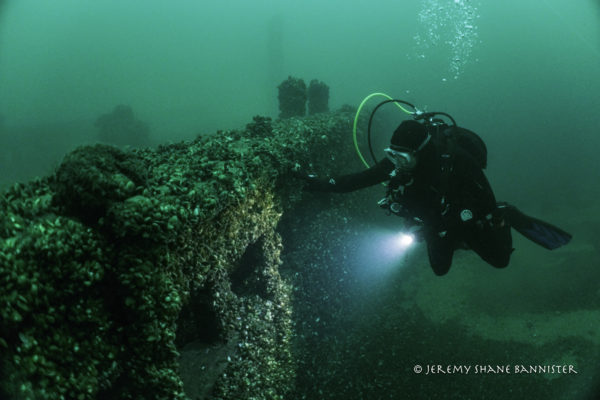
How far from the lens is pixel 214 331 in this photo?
4598mm

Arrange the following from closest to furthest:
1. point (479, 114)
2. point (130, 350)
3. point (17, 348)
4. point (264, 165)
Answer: point (17, 348) → point (130, 350) → point (264, 165) → point (479, 114)

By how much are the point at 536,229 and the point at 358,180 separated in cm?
399

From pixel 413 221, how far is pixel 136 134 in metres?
27.0

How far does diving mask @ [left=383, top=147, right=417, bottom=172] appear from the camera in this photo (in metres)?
5.43

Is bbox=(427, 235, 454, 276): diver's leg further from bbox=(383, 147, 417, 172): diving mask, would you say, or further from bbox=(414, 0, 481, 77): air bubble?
bbox=(414, 0, 481, 77): air bubble

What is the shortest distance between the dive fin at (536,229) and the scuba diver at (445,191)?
806mm

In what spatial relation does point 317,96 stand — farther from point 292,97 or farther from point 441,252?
point 441,252

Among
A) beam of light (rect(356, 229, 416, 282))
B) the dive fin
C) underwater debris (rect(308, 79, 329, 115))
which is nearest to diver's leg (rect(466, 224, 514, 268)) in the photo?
the dive fin

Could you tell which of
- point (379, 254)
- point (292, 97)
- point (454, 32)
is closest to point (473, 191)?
point (379, 254)

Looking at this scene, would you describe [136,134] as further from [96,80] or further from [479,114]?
[96,80]

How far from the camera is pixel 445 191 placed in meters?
5.32

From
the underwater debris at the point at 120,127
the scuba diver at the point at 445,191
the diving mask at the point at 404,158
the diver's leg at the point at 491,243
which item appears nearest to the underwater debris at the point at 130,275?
the diving mask at the point at 404,158

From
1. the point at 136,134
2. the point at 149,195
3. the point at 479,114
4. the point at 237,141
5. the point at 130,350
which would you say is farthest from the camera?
the point at 479,114

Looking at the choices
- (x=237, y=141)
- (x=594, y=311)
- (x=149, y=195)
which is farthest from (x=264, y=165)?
(x=594, y=311)
